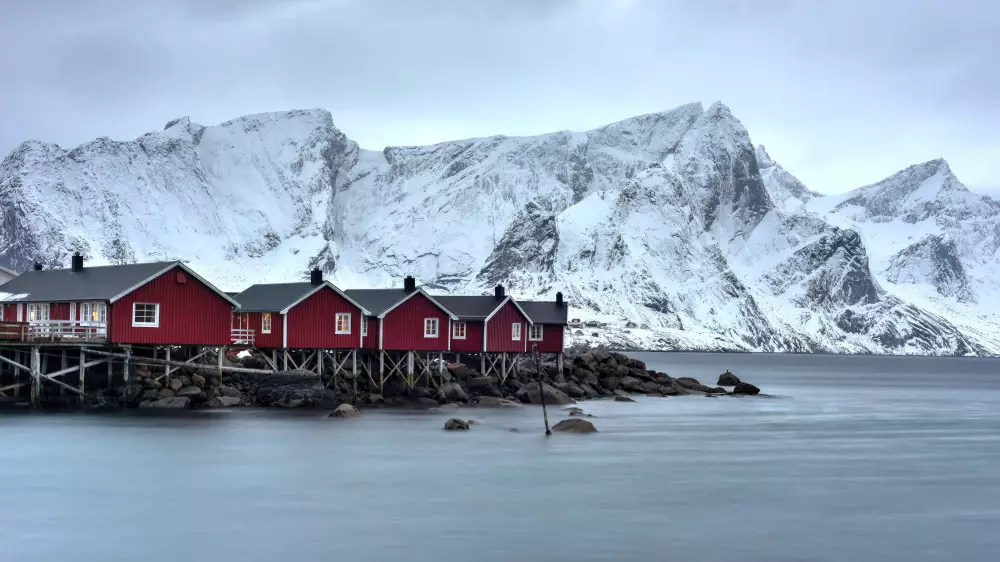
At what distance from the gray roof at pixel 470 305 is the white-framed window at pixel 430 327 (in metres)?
5.67

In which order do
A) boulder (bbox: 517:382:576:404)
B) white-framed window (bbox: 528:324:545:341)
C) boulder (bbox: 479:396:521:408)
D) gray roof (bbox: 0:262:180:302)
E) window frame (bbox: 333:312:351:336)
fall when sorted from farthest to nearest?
white-framed window (bbox: 528:324:545:341)
boulder (bbox: 517:382:576:404)
boulder (bbox: 479:396:521:408)
window frame (bbox: 333:312:351:336)
gray roof (bbox: 0:262:180:302)

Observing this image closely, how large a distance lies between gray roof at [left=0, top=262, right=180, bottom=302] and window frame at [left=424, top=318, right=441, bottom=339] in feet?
62.9

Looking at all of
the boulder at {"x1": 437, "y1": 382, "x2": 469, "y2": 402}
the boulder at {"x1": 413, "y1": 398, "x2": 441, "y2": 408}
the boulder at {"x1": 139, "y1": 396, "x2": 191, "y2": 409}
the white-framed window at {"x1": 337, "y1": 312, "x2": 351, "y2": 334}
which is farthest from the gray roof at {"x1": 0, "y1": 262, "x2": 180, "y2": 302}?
Result: the boulder at {"x1": 437, "y1": 382, "x2": 469, "y2": 402}

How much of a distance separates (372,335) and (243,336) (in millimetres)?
9248

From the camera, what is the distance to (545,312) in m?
97.8

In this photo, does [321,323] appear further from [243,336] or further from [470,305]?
[470,305]

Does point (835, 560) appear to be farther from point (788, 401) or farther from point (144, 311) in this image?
point (788, 401)

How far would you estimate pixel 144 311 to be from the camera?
2559 inches

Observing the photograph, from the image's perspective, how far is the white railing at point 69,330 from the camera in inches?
2512

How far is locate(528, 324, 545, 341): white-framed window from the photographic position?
94494 millimetres

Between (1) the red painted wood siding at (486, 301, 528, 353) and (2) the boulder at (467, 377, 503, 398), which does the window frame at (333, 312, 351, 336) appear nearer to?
(2) the boulder at (467, 377, 503, 398)

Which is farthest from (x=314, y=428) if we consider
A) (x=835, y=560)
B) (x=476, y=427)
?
(x=835, y=560)

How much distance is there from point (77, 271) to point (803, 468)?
45.4 m

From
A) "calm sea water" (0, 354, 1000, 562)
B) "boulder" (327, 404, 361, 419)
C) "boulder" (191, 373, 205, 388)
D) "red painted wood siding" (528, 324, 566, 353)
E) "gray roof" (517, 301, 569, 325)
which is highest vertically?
"gray roof" (517, 301, 569, 325)
